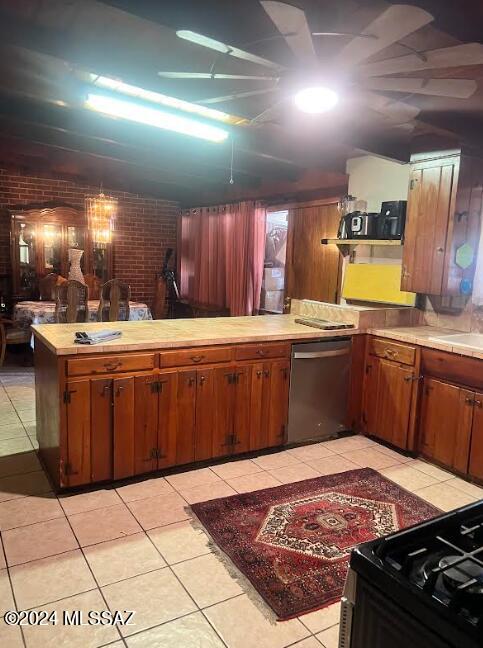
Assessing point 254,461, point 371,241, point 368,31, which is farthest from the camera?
point 371,241

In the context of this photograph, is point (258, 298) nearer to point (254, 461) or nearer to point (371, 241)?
point (371, 241)

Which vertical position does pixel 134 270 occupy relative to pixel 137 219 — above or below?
below

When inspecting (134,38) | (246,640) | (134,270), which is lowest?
(246,640)

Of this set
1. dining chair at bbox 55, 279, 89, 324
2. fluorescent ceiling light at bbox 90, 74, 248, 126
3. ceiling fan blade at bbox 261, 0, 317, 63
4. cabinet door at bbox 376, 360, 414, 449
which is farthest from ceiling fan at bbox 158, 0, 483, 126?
dining chair at bbox 55, 279, 89, 324

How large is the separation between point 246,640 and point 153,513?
0.96m

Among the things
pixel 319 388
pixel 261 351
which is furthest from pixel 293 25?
pixel 319 388

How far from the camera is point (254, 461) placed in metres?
3.30

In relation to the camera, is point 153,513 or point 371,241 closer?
point 153,513

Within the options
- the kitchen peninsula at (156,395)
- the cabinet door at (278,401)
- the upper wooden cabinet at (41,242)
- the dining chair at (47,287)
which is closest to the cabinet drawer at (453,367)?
the kitchen peninsula at (156,395)

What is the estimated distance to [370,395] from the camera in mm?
3740

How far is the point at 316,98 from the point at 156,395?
1.85 meters

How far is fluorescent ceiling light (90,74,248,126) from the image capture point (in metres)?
3.18

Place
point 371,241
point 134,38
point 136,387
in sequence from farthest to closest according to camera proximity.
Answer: point 371,241, point 136,387, point 134,38

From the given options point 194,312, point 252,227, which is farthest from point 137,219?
point 252,227
